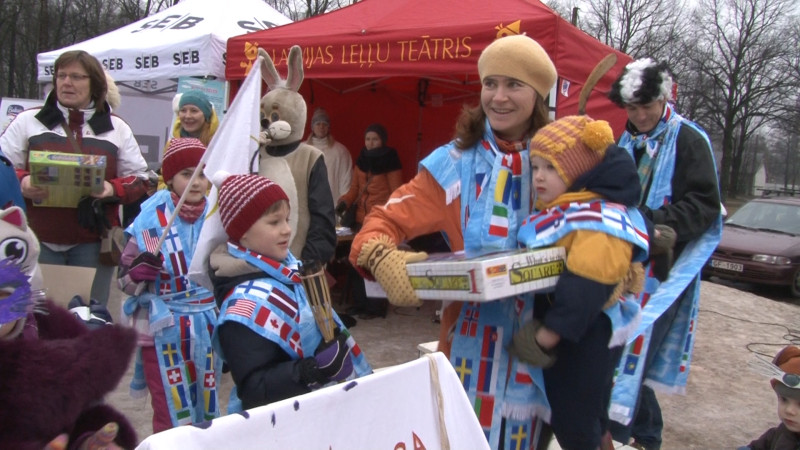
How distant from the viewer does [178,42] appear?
281 inches

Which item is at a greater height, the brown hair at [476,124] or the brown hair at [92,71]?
the brown hair at [92,71]

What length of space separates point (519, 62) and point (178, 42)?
617 cm

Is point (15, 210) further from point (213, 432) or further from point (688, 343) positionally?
point (688, 343)

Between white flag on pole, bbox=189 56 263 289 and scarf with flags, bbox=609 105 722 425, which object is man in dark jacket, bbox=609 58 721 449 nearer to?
scarf with flags, bbox=609 105 722 425

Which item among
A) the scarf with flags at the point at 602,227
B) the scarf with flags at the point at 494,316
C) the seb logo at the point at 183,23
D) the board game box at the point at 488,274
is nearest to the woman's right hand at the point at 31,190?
the scarf with flags at the point at 494,316

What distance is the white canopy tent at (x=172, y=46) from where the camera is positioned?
6852 mm

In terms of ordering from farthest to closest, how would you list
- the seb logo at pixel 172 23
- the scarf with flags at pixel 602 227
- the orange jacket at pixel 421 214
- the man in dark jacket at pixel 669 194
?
1. the seb logo at pixel 172 23
2. the man in dark jacket at pixel 669 194
3. the orange jacket at pixel 421 214
4. the scarf with flags at pixel 602 227

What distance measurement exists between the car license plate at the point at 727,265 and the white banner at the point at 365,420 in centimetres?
1055

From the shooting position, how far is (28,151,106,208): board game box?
10.2 feet

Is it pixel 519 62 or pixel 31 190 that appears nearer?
pixel 519 62

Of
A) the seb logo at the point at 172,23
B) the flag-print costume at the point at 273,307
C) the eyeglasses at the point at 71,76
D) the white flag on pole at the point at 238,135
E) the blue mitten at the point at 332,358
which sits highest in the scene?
the seb logo at the point at 172,23

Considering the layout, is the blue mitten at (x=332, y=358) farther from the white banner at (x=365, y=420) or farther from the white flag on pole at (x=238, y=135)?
the white flag on pole at (x=238, y=135)

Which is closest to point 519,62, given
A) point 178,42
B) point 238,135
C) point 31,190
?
point 238,135

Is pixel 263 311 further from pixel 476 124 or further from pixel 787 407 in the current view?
pixel 787 407
